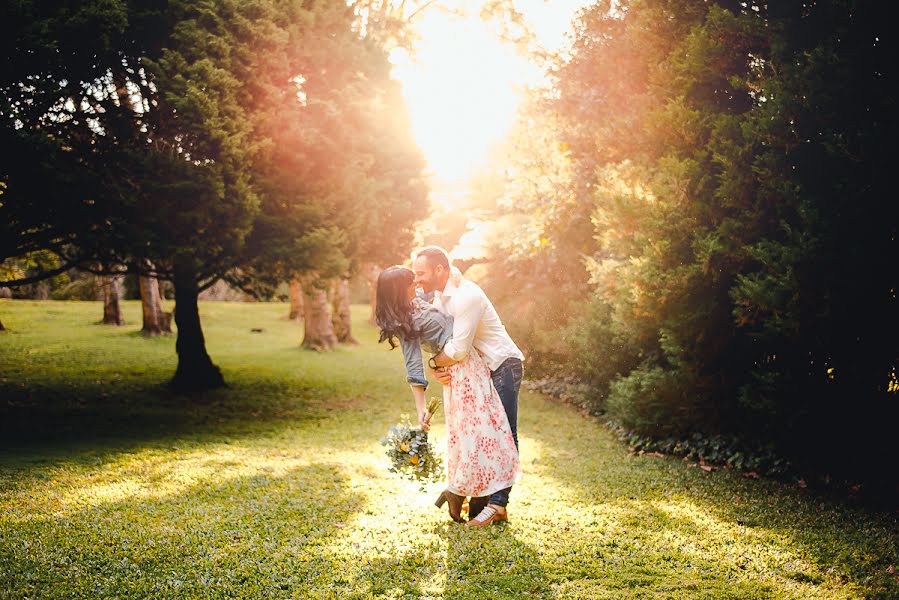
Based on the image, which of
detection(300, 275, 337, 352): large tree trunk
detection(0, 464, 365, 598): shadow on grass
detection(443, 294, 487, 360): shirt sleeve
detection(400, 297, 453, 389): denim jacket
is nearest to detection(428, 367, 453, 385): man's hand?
detection(400, 297, 453, 389): denim jacket

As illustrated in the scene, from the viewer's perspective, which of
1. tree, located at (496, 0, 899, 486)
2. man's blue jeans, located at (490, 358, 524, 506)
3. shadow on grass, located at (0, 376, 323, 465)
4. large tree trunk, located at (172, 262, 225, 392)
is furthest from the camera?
large tree trunk, located at (172, 262, 225, 392)

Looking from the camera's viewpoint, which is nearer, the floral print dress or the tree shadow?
the tree shadow

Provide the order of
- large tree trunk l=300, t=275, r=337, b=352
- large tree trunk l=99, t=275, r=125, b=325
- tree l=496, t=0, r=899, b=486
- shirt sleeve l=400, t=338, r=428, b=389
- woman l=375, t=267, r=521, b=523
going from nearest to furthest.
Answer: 1. shirt sleeve l=400, t=338, r=428, b=389
2. woman l=375, t=267, r=521, b=523
3. tree l=496, t=0, r=899, b=486
4. large tree trunk l=300, t=275, r=337, b=352
5. large tree trunk l=99, t=275, r=125, b=325

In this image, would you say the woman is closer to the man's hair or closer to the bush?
the man's hair

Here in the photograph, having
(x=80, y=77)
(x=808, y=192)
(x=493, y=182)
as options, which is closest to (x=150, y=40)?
(x=80, y=77)

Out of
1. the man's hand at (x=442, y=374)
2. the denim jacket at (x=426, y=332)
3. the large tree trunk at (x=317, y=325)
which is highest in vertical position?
the denim jacket at (x=426, y=332)

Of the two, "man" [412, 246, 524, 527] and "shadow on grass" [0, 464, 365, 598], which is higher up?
"man" [412, 246, 524, 527]

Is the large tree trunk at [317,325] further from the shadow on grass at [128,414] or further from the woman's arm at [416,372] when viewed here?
the woman's arm at [416,372]

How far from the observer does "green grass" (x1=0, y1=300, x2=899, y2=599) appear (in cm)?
423

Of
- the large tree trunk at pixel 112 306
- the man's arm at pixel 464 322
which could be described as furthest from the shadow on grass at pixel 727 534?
the large tree trunk at pixel 112 306

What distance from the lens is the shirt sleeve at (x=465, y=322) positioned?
479 cm

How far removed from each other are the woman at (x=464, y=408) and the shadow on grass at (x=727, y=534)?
874 mm

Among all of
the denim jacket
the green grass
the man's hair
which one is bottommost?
the green grass

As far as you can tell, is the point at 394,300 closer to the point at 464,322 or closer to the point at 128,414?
the point at 464,322
